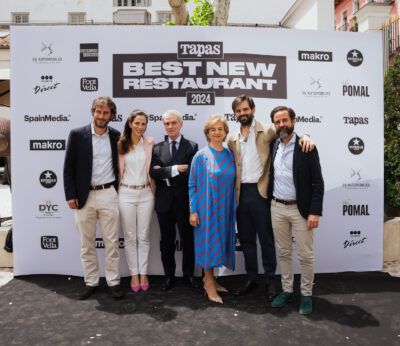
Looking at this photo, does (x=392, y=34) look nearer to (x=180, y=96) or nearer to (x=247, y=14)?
(x=180, y=96)

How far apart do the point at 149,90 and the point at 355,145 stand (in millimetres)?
2381

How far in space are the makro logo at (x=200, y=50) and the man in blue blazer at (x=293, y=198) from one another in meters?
1.22

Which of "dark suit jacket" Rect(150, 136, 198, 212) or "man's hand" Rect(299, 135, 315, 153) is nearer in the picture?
"man's hand" Rect(299, 135, 315, 153)

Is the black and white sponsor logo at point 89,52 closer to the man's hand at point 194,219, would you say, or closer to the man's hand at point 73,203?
the man's hand at point 73,203

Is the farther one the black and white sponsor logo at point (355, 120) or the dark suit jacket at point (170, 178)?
the black and white sponsor logo at point (355, 120)

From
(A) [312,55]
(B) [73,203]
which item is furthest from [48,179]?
(A) [312,55]

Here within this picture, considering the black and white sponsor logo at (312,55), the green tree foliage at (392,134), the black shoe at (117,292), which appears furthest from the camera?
the green tree foliage at (392,134)

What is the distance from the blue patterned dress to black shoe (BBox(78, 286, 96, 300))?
1077mm

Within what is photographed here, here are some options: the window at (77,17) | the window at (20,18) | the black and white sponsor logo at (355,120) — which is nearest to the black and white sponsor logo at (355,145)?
the black and white sponsor logo at (355,120)

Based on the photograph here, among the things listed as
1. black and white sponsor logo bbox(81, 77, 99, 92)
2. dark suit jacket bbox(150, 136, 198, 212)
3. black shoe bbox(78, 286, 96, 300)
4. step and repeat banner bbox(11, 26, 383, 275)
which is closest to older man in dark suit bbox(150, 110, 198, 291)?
dark suit jacket bbox(150, 136, 198, 212)

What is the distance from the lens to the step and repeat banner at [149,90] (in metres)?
3.63

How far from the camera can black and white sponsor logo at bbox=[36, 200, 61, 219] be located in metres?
3.68

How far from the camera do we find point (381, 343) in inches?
93.0

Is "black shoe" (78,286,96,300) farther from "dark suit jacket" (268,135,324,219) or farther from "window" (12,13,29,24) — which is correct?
"window" (12,13,29,24)
